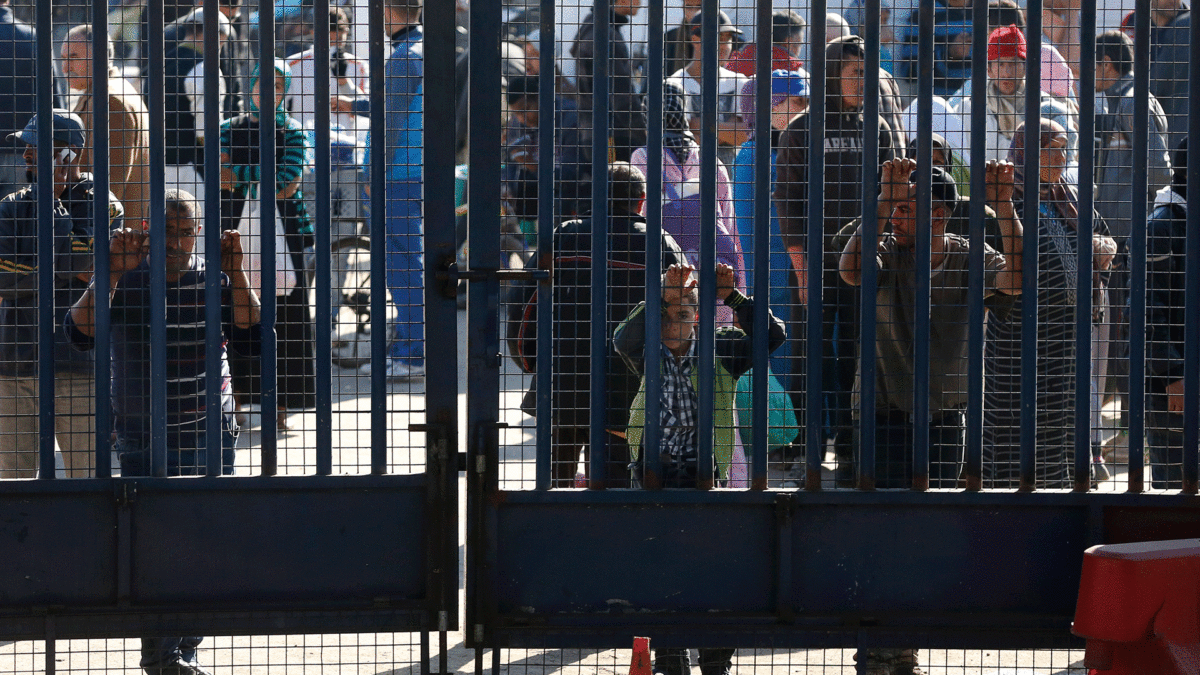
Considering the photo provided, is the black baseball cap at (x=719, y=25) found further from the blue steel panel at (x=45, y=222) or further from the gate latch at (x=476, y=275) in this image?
the blue steel panel at (x=45, y=222)

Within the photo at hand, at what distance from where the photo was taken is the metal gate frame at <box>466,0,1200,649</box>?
381cm

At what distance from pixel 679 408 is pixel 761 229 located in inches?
37.1

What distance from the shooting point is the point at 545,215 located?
3752 mm

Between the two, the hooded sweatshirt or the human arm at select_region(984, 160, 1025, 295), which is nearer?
the human arm at select_region(984, 160, 1025, 295)

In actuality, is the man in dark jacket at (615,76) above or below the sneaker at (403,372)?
above

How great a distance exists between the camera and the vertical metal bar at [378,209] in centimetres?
365

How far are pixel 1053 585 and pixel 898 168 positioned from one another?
154 cm

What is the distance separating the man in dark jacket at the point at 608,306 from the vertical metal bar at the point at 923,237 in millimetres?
992

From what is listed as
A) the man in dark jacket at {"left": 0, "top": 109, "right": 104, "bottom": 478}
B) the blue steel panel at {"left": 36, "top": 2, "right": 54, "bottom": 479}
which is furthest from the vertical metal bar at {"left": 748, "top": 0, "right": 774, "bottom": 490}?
the man in dark jacket at {"left": 0, "top": 109, "right": 104, "bottom": 478}

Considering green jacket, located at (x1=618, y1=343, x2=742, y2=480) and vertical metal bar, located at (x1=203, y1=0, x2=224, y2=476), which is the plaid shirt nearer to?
green jacket, located at (x1=618, y1=343, x2=742, y2=480)

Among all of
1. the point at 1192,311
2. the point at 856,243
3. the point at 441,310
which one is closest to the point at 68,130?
the point at 441,310

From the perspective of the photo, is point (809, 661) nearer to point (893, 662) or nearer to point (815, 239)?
point (893, 662)

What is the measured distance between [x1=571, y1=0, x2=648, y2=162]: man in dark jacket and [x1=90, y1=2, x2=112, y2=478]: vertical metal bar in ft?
5.17

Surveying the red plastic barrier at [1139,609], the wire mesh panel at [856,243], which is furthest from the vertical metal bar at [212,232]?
the red plastic barrier at [1139,609]
